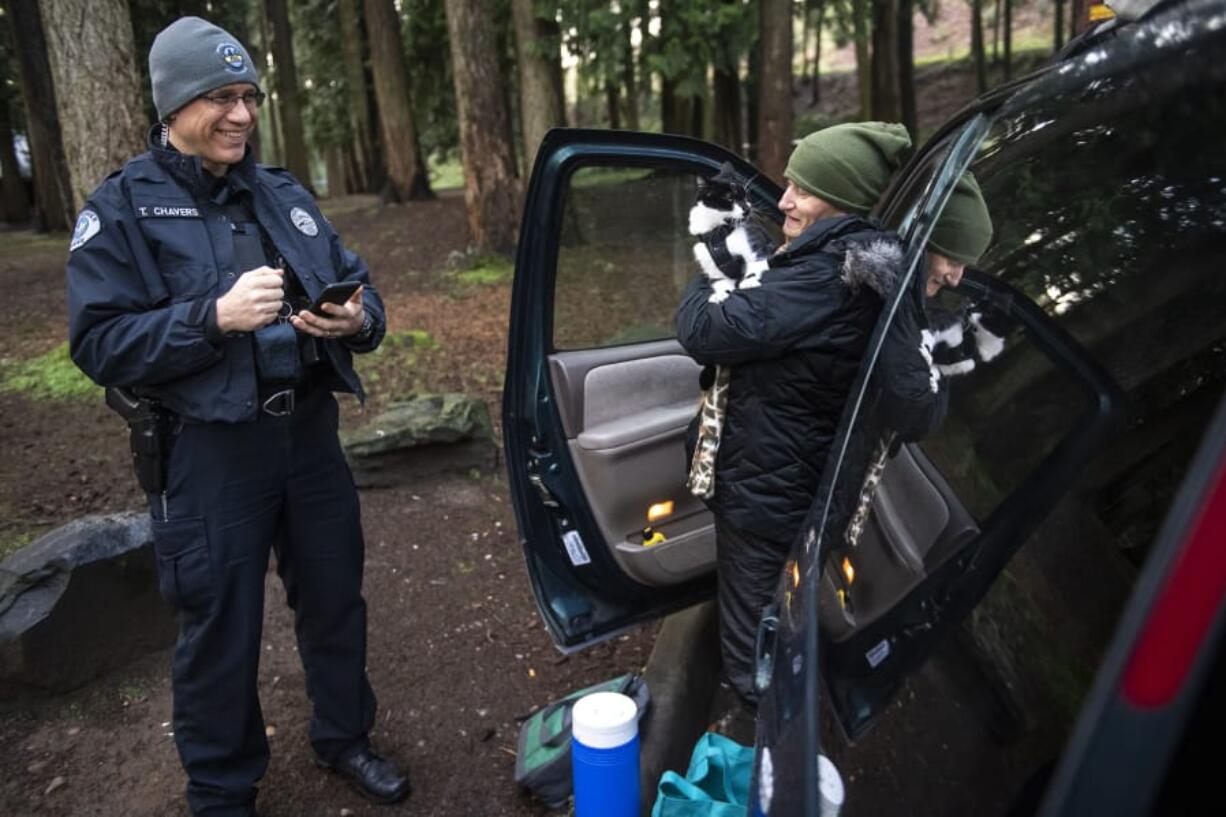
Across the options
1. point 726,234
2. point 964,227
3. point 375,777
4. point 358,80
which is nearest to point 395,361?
point 375,777

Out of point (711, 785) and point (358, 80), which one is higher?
point (358, 80)

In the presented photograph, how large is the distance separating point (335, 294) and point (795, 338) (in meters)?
1.25

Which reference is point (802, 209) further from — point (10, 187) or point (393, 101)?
point (10, 187)

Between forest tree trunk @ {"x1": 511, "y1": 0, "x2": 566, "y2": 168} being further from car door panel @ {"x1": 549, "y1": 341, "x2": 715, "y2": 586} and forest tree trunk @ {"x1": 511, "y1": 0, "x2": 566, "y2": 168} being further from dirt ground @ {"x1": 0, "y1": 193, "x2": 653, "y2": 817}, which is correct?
car door panel @ {"x1": 549, "y1": 341, "x2": 715, "y2": 586}

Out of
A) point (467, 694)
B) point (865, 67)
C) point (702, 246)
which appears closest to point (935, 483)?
point (702, 246)

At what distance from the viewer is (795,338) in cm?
229

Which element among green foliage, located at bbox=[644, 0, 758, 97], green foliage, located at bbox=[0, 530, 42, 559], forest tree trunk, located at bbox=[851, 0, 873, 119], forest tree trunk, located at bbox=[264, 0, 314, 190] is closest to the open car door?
green foliage, located at bbox=[0, 530, 42, 559]

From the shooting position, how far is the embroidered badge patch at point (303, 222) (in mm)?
2646

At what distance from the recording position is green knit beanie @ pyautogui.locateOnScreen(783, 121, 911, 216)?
2367 mm

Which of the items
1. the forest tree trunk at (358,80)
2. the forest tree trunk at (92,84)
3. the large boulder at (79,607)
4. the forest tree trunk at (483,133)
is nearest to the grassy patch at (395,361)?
the forest tree trunk at (92,84)

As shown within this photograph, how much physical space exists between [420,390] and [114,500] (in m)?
2.38

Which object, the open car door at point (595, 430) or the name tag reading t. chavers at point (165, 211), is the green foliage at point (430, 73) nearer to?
the open car door at point (595, 430)

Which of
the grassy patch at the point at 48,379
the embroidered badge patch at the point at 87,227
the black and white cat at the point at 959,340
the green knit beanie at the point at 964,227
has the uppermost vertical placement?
the embroidered badge patch at the point at 87,227

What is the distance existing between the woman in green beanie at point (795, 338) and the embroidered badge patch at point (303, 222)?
3.78ft
